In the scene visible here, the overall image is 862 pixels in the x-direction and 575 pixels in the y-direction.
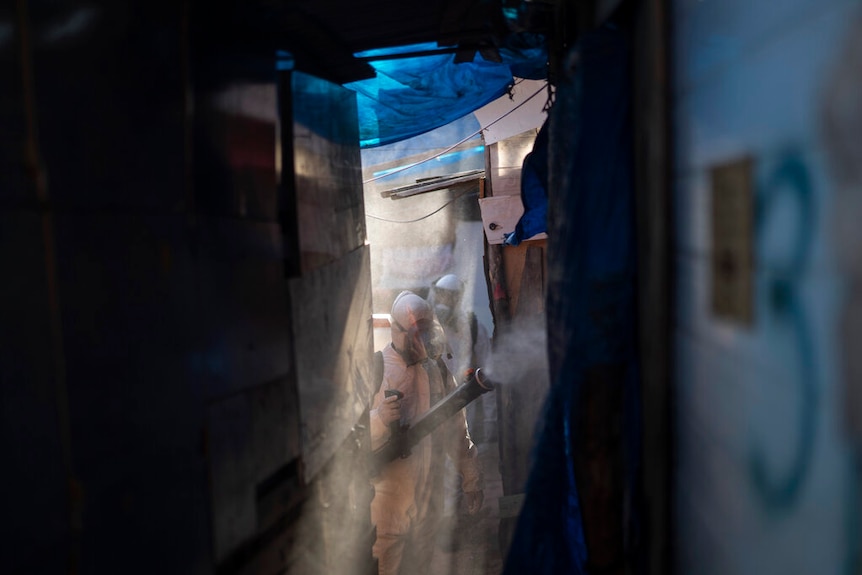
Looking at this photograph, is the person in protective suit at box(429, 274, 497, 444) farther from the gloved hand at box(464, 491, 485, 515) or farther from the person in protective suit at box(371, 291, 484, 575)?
the gloved hand at box(464, 491, 485, 515)

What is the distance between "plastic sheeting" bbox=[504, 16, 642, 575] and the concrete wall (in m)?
0.46

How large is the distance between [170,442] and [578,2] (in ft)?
10.4

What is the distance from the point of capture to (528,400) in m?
8.80

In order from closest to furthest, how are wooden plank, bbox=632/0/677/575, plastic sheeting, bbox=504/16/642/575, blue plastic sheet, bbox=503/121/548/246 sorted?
wooden plank, bbox=632/0/677/575
plastic sheeting, bbox=504/16/642/575
blue plastic sheet, bbox=503/121/548/246

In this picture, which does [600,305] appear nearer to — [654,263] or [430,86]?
[654,263]

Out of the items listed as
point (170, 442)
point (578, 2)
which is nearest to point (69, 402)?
point (170, 442)

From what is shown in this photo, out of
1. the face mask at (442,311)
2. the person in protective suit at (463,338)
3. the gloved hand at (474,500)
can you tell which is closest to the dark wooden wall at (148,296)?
the gloved hand at (474,500)

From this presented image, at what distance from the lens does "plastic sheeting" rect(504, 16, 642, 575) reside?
292cm

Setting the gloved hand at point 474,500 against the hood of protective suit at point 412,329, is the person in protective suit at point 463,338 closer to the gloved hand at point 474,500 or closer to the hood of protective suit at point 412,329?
the gloved hand at point 474,500

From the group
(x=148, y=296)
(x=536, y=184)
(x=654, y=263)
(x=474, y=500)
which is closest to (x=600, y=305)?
(x=654, y=263)

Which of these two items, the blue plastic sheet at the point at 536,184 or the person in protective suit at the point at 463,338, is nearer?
the blue plastic sheet at the point at 536,184

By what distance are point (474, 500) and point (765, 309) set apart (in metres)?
9.92

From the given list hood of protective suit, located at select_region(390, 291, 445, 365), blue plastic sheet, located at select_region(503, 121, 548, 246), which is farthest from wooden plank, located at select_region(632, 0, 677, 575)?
hood of protective suit, located at select_region(390, 291, 445, 365)

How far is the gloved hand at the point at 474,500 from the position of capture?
35.6 feet
